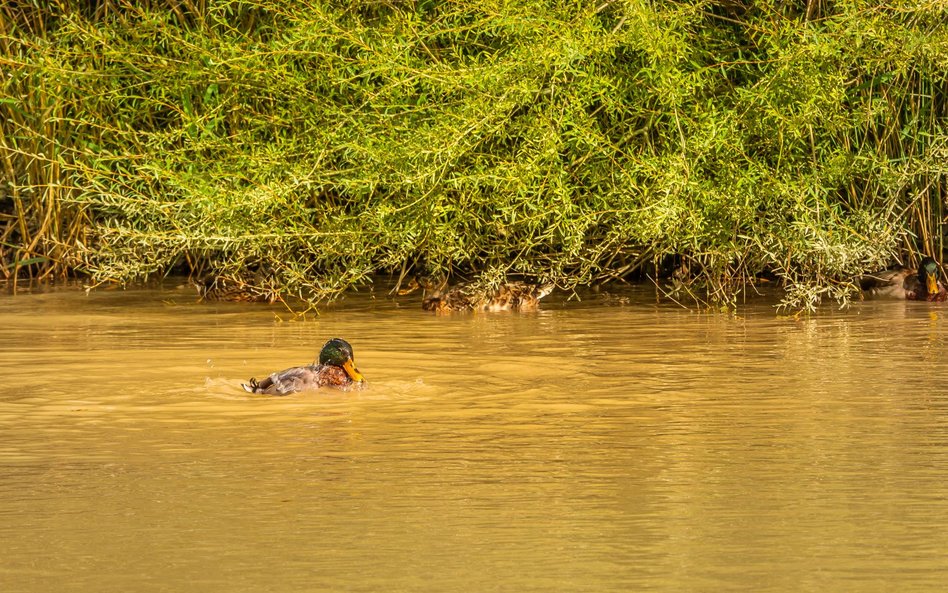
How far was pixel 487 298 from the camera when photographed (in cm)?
1061

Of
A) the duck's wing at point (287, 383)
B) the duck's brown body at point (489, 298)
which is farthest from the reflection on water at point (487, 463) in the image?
the duck's brown body at point (489, 298)

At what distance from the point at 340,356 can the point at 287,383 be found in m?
0.25

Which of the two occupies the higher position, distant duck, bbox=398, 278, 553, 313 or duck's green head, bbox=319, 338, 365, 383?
distant duck, bbox=398, 278, 553, 313

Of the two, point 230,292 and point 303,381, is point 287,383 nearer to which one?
point 303,381

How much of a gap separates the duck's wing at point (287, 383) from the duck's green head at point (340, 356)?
80mm

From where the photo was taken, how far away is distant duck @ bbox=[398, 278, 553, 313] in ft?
34.5

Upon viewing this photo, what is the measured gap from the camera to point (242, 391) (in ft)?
23.5

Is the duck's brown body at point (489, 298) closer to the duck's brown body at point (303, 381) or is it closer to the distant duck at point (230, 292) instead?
the distant duck at point (230, 292)

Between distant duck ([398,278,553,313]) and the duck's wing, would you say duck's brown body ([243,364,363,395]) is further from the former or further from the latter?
distant duck ([398,278,553,313])

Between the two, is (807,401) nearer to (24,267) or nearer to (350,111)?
(350,111)

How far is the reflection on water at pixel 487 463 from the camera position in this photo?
13.8 ft

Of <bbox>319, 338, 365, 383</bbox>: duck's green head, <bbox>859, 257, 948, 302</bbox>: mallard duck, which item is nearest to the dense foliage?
<bbox>859, 257, 948, 302</bbox>: mallard duck

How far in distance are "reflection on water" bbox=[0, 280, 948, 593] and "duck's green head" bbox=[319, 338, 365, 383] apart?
0.24 m

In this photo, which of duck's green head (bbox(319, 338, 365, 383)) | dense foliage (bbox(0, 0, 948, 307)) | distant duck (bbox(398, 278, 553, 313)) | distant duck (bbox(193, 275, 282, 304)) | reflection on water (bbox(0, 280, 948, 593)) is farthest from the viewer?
distant duck (bbox(193, 275, 282, 304))
